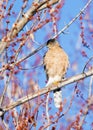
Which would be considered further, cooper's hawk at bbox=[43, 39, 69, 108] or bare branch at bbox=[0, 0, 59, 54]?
cooper's hawk at bbox=[43, 39, 69, 108]

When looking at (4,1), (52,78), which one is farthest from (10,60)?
(52,78)

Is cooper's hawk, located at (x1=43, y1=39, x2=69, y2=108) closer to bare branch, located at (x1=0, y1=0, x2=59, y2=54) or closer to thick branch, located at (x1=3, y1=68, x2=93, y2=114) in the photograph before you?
thick branch, located at (x1=3, y1=68, x2=93, y2=114)

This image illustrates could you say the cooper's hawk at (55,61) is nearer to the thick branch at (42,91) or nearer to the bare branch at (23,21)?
the thick branch at (42,91)

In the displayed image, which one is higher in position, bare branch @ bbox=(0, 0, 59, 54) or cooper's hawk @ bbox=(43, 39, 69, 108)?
cooper's hawk @ bbox=(43, 39, 69, 108)

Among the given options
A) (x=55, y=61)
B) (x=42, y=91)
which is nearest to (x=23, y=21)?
(x=42, y=91)

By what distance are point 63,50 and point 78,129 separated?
2.52 metres

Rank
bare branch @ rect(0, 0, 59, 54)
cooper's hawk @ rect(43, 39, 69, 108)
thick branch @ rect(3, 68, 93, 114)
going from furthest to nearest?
cooper's hawk @ rect(43, 39, 69, 108)
thick branch @ rect(3, 68, 93, 114)
bare branch @ rect(0, 0, 59, 54)

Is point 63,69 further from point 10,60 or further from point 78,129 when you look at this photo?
point 10,60

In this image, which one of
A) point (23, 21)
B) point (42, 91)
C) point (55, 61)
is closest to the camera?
point (23, 21)

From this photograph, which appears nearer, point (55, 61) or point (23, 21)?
point (23, 21)

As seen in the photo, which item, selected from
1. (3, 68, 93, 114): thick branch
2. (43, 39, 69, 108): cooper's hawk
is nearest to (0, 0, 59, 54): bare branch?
(3, 68, 93, 114): thick branch

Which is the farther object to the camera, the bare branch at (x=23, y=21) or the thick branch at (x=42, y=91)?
the thick branch at (x=42, y=91)

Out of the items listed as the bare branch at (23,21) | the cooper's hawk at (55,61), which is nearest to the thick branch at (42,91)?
the bare branch at (23,21)

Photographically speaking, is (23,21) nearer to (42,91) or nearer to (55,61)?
(42,91)
